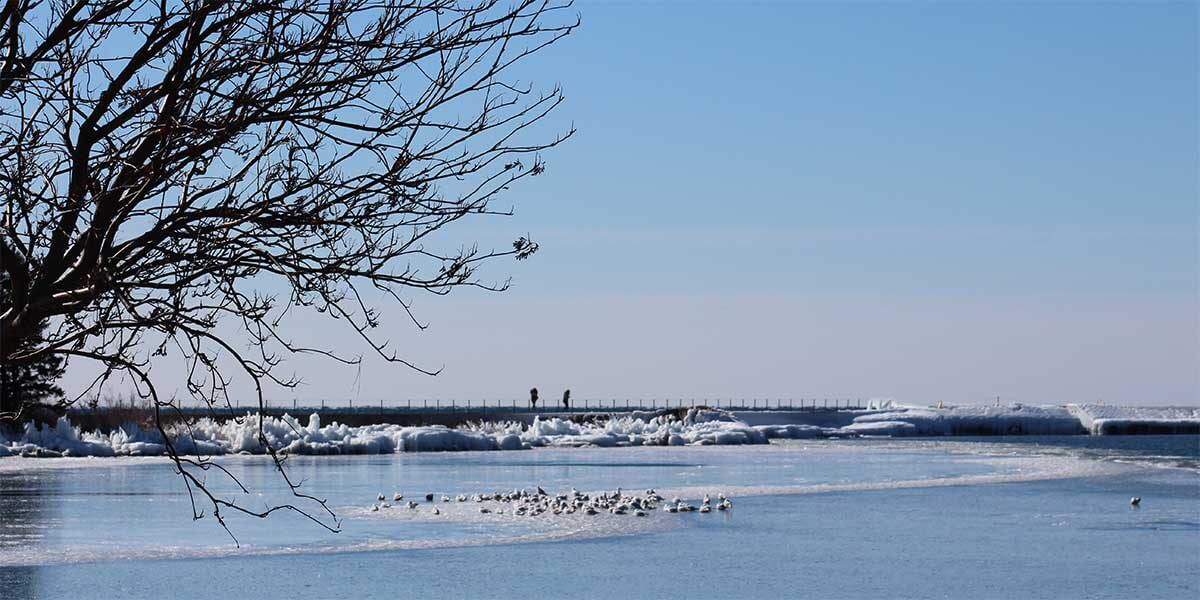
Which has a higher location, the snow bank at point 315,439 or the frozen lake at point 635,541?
the snow bank at point 315,439

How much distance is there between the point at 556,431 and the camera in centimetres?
5444

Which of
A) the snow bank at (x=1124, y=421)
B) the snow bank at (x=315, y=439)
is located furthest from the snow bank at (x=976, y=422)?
the snow bank at (x=315, y=439)

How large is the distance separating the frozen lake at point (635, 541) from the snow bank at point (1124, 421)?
173 feet

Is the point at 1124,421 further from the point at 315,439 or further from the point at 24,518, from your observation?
the point at 24,518

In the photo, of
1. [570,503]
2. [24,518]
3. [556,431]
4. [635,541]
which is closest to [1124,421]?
[556,431]

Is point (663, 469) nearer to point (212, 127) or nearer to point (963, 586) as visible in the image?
point (963, 586)

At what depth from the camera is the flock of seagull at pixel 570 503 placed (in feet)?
67.3

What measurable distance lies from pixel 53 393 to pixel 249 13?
169 ft

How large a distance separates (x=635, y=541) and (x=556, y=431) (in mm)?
37733

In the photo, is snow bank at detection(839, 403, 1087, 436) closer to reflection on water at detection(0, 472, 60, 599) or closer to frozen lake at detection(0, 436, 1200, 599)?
frozen lake at detection(0, 436, 1200, 599)

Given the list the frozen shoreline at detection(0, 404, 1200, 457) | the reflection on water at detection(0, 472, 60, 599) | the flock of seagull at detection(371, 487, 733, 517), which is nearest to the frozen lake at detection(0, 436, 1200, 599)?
the reflection on water at detection(0, 472, 60, 599)

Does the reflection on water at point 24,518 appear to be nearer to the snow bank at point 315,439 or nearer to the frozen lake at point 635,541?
the frozen lake at point 635,541

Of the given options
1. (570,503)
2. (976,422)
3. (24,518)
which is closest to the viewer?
(24,518)

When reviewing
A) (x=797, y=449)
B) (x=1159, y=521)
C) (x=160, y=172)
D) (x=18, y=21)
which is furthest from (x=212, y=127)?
(x=797, y=449)
